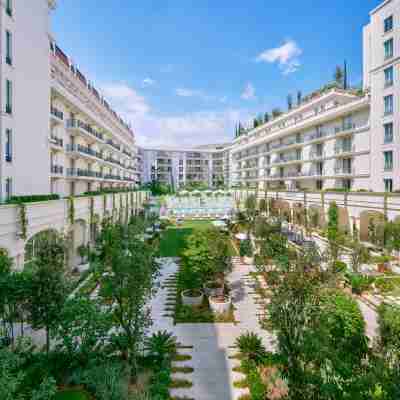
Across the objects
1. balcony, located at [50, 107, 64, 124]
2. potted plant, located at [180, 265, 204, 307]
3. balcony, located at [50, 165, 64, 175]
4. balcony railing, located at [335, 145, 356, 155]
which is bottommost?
potted plant, located at [180, 265, 204, 307]

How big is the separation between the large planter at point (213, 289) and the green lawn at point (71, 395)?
7.77 m

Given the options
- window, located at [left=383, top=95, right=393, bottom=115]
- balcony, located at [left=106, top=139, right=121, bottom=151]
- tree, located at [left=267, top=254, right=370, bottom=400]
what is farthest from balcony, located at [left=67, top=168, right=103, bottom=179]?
window, located at [left=383, top=95, right=393, bottom=115]

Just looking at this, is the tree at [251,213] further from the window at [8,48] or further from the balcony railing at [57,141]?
the window at [8,48]

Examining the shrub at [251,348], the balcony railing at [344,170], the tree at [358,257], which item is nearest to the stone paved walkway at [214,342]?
the shrub at [251,348]

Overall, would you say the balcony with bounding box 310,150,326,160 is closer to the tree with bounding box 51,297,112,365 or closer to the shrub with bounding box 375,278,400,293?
the shrub with bounding box 375,278,400,293

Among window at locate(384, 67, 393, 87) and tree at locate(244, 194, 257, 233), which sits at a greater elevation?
window at locate(384, 67, 393, 87)

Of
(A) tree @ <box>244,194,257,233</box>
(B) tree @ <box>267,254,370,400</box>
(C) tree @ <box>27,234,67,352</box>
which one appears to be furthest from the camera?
(A) tree @ <box>244,194,257,233</box>

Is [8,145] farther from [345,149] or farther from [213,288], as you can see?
[345,149]

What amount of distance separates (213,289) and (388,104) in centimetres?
2476

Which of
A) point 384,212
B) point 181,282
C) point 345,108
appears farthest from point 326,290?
point 345,108

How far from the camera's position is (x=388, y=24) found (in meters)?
26.8

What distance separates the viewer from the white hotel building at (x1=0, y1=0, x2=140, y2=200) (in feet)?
55.0

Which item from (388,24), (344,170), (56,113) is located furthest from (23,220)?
(344,170)

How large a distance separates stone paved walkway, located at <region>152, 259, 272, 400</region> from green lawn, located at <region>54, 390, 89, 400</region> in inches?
92.2
